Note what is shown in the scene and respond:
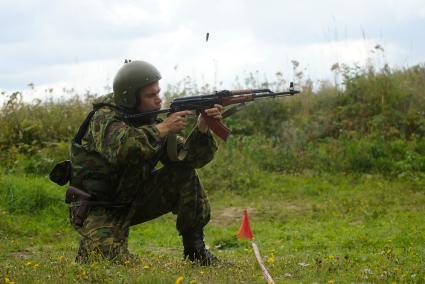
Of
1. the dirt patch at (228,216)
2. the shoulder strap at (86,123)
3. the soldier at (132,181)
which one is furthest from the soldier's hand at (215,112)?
the dirt patch at (228,216)

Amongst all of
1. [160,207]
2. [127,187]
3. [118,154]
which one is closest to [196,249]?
[160,207]

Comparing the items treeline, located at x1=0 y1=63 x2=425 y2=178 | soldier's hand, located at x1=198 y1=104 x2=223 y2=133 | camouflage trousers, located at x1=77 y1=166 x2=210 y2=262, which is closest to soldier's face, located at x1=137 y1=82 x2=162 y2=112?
soldier's hand, located at x1=198 y1=104 x2=223 y2=133

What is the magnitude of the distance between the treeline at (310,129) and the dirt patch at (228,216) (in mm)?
1138

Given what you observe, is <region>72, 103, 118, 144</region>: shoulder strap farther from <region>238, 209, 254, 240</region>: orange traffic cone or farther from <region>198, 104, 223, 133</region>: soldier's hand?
<region>238, 209, 254, 240</region>: orange traffic cone

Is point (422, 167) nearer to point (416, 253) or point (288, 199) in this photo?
point (288, 199)

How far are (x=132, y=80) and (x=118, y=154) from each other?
2.24 ft

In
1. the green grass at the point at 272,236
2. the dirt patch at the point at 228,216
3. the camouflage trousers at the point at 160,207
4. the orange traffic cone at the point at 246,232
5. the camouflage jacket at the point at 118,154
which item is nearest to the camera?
the green grass at the point at 272,236

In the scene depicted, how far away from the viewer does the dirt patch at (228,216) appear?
9.81 meters

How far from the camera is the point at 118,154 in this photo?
575 cm

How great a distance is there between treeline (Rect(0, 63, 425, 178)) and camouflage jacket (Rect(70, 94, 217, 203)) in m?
5.32

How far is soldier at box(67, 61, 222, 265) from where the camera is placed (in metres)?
6.04

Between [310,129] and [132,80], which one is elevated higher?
[132,80]

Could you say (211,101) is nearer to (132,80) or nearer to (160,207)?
(132,80)

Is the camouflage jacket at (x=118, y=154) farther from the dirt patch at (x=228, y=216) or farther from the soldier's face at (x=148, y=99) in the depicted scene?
the dirt patch at (x=228, y=216)
